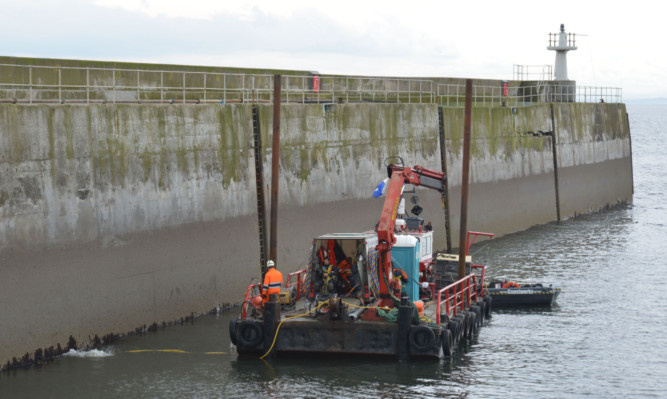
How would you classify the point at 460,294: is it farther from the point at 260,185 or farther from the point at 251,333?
the point at 260,185

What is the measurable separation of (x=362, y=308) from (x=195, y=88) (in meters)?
9.55

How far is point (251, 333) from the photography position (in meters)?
21.7

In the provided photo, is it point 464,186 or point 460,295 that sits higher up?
point 464,186

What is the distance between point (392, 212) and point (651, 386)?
688cm

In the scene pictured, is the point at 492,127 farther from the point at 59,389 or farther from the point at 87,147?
the point at 59,389

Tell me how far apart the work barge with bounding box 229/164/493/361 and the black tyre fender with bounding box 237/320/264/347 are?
22mm

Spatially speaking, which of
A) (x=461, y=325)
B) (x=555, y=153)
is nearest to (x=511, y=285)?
(x=461, y=325)

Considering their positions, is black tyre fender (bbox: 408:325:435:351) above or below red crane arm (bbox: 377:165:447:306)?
below

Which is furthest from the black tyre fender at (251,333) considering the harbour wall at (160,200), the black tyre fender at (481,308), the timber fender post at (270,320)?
the black tyre fender at (481,308)

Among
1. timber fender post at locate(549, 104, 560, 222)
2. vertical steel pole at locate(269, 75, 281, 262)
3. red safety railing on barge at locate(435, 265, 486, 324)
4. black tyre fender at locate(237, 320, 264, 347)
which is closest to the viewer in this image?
black tyre fender at locate(237, 320, 264, 347)

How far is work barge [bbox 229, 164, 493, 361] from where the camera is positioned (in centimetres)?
2100

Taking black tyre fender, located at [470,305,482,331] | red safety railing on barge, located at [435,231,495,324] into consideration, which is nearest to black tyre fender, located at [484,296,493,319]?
red safety railing on barge, located at [435,231,495,324]

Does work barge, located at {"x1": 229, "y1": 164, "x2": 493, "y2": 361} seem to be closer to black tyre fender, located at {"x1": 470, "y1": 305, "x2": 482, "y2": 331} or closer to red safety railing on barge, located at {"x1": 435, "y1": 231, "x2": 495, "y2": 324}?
red safety railing on barge, located at {"x1": 435, "y1": 231, "x2": 495, "y2": 324}

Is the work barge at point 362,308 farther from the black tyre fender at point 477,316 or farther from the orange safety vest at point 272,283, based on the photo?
the black tyre fender at point 477,316
